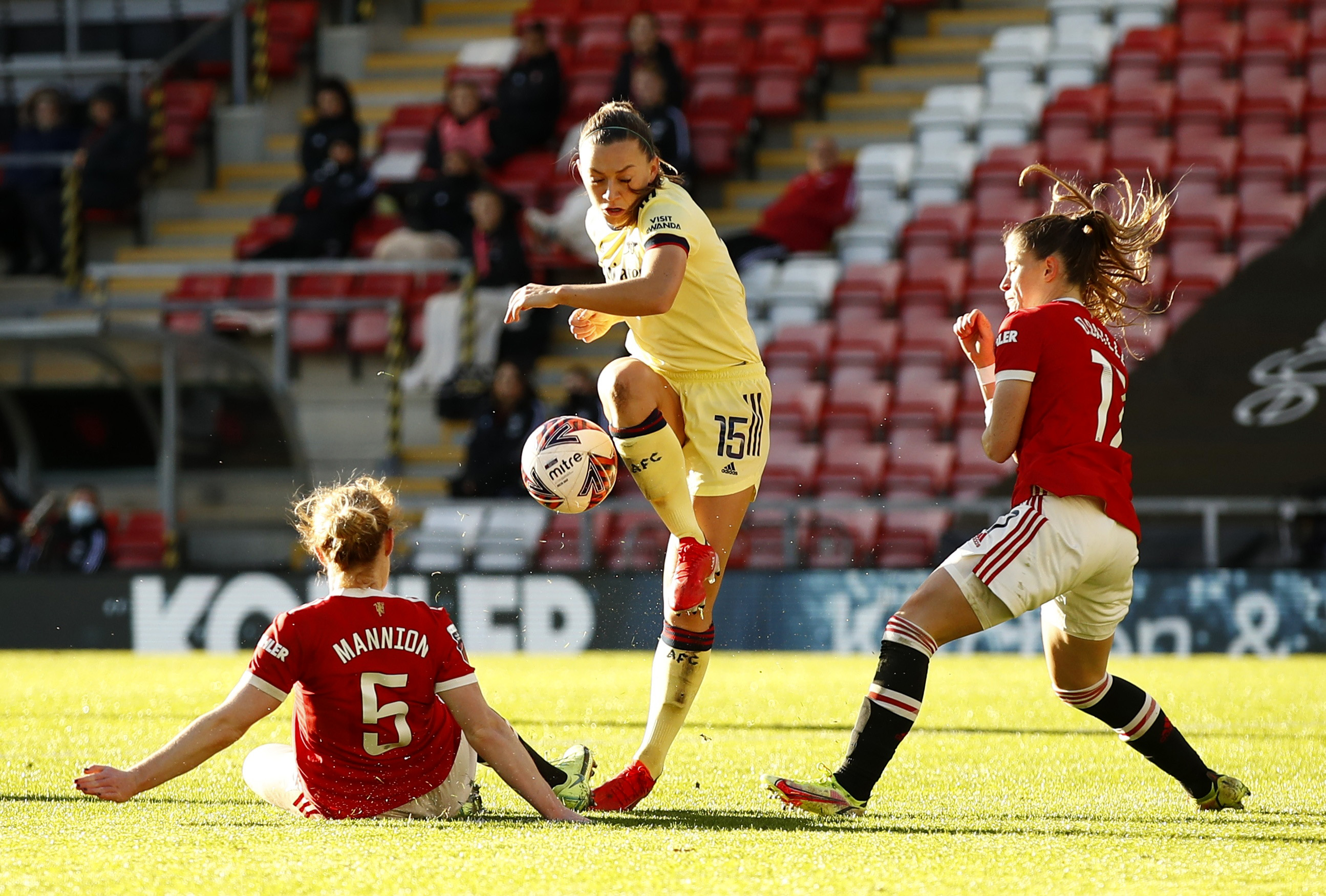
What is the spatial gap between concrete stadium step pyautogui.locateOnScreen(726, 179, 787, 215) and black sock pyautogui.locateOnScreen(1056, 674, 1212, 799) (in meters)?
11.2

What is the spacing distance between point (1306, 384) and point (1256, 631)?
7.52ft

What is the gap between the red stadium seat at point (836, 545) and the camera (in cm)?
1148

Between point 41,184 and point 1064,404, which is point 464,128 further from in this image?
point 1064,404

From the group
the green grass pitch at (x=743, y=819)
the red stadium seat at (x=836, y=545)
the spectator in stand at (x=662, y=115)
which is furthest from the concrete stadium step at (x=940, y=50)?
the green grass pitch at (x=743, y=819)

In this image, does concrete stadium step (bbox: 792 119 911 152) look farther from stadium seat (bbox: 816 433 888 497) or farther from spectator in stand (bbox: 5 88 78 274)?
spectator in stand (bbox: 5 88 78 274)

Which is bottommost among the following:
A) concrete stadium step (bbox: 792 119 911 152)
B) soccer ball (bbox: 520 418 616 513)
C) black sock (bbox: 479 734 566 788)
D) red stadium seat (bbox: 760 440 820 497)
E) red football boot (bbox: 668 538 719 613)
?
red stadium seat (bbox: 760 440 820 497)

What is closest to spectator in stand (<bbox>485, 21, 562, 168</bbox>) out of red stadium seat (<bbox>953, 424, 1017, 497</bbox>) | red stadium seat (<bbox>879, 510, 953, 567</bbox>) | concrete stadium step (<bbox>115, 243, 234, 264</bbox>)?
concrete stadium step (<bbox>115, 243, 234, 264</bbox>)

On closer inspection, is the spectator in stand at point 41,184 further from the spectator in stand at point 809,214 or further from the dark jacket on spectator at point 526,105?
the spectator in stand at point 809,214

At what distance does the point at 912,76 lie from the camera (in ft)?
54.0

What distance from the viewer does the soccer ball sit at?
509cm

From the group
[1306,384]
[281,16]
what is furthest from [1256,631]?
[281,16]

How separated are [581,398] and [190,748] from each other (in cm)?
838

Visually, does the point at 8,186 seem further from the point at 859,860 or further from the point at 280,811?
Result: the point at 859,860

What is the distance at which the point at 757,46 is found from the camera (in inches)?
639
